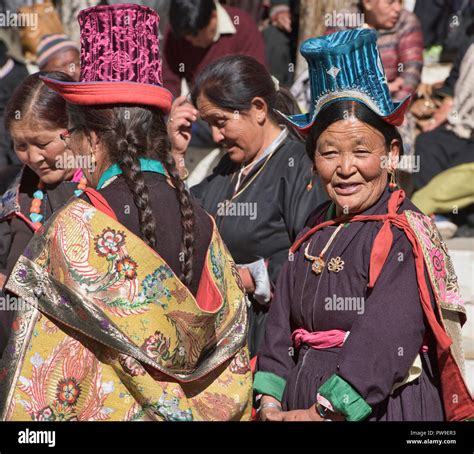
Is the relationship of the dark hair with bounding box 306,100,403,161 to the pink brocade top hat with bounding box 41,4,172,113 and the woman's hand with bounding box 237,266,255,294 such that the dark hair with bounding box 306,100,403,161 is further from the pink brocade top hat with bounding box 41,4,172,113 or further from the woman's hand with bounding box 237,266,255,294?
the woman's hand with bounding box 237,266,255,294

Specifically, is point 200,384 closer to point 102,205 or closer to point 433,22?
point 102,205

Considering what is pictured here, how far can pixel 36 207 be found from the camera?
14.6 ft

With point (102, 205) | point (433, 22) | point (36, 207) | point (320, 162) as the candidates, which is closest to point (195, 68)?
point (433, 22)

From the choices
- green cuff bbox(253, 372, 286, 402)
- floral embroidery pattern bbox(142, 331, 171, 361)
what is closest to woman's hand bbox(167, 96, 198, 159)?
green cuff bbox(253, 372, 286, 402)

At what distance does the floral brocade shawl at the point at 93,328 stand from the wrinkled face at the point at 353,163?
0.74 m

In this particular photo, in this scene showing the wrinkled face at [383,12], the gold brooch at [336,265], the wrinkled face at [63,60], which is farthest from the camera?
the wrinkled face at [383,12]

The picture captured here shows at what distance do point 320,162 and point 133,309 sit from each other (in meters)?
0.96

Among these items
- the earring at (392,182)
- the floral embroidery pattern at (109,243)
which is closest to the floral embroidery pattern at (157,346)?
the floral embroidery pattern at (109,243)

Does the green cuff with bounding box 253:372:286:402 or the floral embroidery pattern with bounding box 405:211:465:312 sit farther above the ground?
the floral embroidery pattern with bounding box 405:211:465:312

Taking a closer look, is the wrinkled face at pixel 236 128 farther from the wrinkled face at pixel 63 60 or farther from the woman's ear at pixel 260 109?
the wrinkled face at pixel 63 60

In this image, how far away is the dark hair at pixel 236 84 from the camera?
483 cm

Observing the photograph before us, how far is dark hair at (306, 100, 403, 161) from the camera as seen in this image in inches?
Answer: 140

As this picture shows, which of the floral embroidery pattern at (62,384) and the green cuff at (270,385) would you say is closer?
the floral embroidery pattern at (62,384)

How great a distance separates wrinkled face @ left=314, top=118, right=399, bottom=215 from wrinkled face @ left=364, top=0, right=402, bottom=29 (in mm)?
3768
